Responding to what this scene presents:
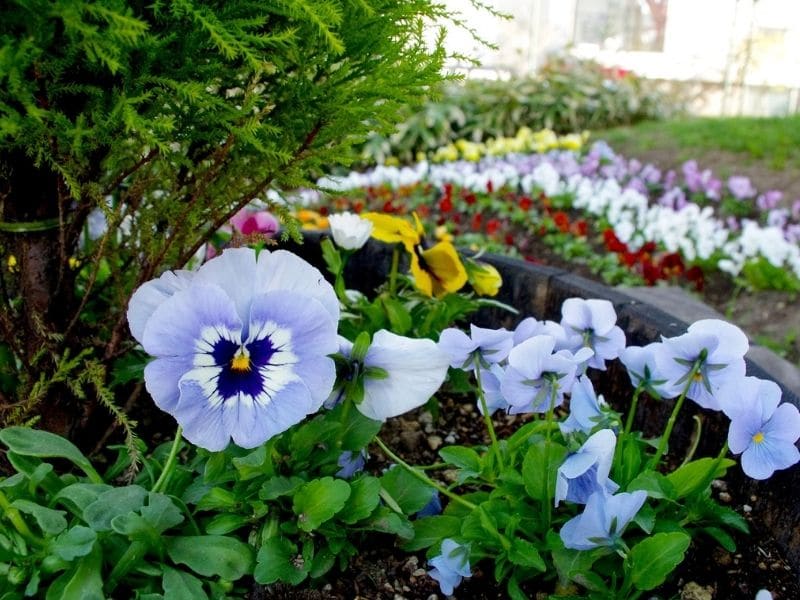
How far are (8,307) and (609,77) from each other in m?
11.6

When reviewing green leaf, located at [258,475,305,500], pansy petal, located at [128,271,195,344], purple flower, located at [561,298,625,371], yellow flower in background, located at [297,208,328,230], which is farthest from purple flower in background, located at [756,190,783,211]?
pansy petal, located at [128,271,195,344]

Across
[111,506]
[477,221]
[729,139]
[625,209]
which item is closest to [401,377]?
[111,506]

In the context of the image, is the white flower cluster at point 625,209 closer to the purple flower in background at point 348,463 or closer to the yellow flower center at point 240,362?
the purple flower in background at point 348,463

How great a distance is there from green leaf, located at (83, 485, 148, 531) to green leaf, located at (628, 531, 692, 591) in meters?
0.70

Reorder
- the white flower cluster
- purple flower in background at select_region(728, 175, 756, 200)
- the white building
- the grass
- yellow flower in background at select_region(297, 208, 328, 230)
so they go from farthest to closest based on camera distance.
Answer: the white building
the grass
purple flower in background at select_region(728, 175, 756, 200)
the white flower cluster
yellow flower in background at select_region(297, 208, 328, 230)

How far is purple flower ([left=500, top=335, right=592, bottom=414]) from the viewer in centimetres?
120

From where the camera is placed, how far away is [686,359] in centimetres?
127

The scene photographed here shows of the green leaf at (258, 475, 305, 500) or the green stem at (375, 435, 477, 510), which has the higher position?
the green leaf at (258, 475, 305, 500)

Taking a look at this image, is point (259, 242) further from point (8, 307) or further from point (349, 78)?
point (8, 307)

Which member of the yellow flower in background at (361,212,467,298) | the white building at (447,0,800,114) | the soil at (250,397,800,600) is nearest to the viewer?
the soil at (250,397,800,600)

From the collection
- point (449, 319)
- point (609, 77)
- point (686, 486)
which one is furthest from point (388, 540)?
point (609, 77)

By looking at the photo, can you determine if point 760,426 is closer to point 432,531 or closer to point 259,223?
point 432,531

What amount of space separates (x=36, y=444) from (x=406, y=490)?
0.58 meters

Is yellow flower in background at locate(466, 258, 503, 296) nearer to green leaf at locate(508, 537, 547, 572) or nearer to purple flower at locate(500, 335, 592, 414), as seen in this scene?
purple flower at locate(500, 335, 592, 414)
